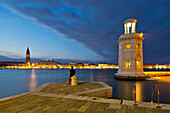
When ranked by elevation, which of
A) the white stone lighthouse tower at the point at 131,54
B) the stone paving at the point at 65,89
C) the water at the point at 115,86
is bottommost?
the water at the point at 115,86

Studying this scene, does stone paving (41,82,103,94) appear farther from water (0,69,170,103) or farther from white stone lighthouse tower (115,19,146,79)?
white stone lighthouse tower (115,19,146,79)

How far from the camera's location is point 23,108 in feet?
19.0

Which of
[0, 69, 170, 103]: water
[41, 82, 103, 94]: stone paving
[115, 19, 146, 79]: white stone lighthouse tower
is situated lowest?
[0, 69, 170, 103]: water

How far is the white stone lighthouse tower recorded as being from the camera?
2806cm

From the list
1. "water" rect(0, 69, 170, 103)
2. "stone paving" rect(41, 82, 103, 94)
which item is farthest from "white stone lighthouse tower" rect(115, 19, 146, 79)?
"stone paving" rect(41, 82, 103, 94)

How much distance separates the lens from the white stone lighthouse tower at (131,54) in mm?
28062

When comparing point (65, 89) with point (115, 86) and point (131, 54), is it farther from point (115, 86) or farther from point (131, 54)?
point (131, 54)

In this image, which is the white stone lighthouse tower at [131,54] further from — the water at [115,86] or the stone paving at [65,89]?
the stone paving at [65,89]

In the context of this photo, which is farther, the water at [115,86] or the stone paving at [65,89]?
the water at [115,86]

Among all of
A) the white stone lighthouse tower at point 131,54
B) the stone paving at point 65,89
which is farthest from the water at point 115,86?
the stone paving at point 65,89

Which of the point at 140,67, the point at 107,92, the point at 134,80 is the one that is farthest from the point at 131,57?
the point at 107,92

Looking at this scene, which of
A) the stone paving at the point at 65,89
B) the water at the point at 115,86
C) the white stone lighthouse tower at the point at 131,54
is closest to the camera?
the stone paving at the point at 65,89

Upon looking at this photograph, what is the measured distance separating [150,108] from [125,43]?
25223 millimetres

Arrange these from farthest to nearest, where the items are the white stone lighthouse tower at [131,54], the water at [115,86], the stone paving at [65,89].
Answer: the white stone lighthouse tower at [131,54]
the water at [115,86]
the stone paving at [65,89]
